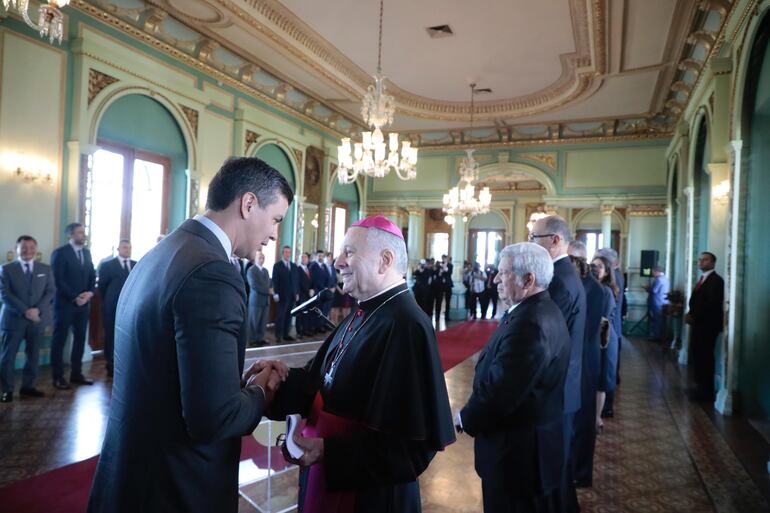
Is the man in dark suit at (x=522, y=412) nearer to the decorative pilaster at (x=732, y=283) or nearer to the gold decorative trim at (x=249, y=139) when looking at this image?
the decorative pilaster at (x=732, y=283)

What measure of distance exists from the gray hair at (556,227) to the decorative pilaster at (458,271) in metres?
9.79

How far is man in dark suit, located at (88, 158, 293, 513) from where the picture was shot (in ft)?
3.67

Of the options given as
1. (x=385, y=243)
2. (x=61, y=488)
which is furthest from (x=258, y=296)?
(x=385, y=243)

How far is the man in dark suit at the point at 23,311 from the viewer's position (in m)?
4.69

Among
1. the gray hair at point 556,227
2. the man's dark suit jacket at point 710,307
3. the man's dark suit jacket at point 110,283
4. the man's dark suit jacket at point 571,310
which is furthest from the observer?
the man's dark suit jacket at point 110,283

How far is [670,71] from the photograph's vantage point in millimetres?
7875

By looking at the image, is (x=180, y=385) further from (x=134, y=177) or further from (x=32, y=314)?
(x=134, y=177)

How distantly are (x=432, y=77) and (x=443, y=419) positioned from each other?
849 centimetres

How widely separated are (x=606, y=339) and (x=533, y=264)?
1933 millimetres

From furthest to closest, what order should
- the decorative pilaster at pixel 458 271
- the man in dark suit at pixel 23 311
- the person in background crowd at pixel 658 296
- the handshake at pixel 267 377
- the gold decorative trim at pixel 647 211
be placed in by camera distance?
the decorative pilaster at pixel 458 271 → the gold decorative trim at pixel 647 211 → the person in background crowd at pixel 658 296 → the man in dark suit at pixel 23 311 → the handshake at pixel 267 377

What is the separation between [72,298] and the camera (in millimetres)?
5281

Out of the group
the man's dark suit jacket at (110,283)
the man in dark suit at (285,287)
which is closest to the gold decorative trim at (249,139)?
the man in dark suit at (285,287)

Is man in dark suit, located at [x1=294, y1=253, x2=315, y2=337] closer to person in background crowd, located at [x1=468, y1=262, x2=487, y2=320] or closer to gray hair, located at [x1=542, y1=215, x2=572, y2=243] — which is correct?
person in background crowd, located at [x1=468, y1=262, x2=487, y2=320]

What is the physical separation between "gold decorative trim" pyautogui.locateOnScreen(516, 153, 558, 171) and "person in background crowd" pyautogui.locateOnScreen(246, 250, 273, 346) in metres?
7.24
